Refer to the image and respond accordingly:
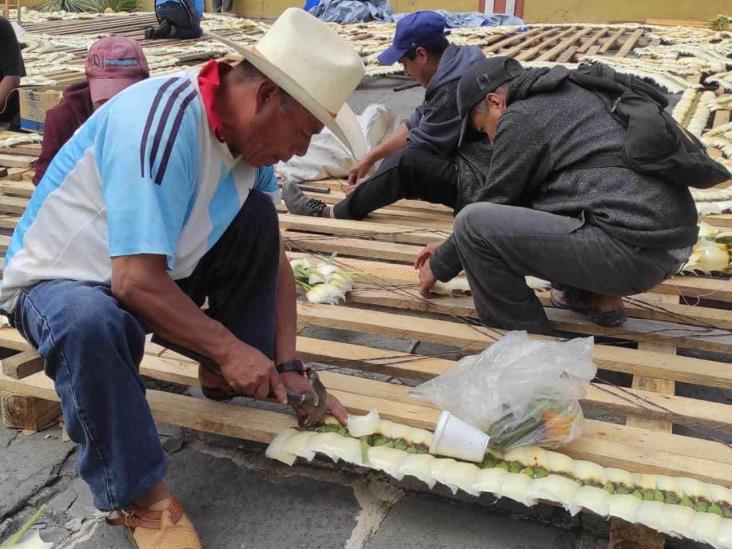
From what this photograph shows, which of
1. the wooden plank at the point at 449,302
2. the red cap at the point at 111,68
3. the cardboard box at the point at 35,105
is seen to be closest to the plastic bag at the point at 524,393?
the wooden plank at the point at 449,302

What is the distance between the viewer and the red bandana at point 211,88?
161 cm

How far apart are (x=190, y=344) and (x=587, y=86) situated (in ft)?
4.75

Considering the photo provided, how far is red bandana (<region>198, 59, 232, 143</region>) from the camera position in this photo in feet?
5.29

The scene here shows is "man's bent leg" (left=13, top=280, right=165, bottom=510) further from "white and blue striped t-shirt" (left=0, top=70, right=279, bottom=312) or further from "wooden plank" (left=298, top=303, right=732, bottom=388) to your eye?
"wooden plank" (left=298, top=303, right=732, bottom=388)

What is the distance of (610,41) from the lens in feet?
31.3

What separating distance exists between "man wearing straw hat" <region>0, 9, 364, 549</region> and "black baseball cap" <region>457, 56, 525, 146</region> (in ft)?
2.59

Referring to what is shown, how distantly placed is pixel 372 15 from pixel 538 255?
459 inches

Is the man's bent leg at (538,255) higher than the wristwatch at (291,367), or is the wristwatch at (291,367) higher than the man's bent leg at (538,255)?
the man's bent leg at (538,255)

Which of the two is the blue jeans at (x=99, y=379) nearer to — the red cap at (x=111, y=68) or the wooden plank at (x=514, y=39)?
the red cap at (x=111, y=68)

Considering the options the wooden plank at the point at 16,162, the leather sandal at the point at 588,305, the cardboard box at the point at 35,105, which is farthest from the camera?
the cardboard box at the point at 35,105

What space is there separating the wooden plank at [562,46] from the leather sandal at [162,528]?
23.7ft

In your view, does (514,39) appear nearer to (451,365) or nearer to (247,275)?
(451,365)

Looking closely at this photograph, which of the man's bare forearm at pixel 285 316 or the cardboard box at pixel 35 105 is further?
the cardboard box at pixel 35 105

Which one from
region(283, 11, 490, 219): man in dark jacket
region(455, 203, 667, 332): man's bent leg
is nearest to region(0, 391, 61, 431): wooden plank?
region(455, 203, 667, 332): man's bent leg
